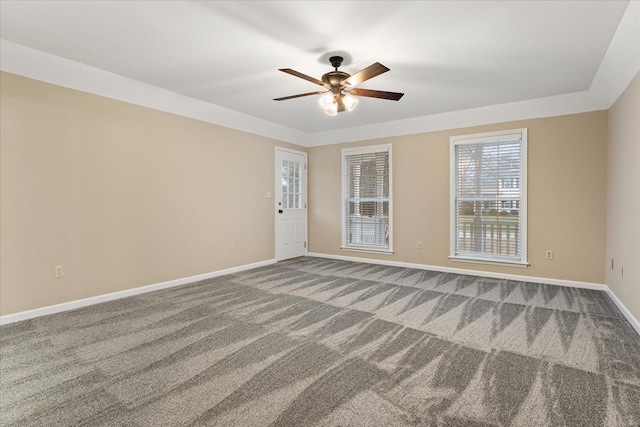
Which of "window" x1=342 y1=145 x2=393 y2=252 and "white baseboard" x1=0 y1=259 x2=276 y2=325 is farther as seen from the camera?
"window" x1=342 y1=145 x2=393 y2=252

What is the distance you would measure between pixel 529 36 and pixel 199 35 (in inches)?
114

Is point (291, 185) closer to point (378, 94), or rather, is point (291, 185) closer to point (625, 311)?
point (378, 94)

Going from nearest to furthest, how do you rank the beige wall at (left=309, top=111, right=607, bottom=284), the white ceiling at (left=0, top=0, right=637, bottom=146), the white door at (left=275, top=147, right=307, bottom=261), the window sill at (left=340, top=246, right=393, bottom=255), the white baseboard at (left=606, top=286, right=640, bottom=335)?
the white ceiling at (left=0, top=0, right=637, bottom=146)
the white baseboard at (left=606, top=286, right=640, bottom=335)
the beige wall at (left=309, top=111, right=607, bottom=284)
the window sill at (left=340, top=246, right=393, bottom=255)
the white door at (left=275, top=147, right=307, bottom=261)

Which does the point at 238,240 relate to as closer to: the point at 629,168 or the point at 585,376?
the point at 585,376

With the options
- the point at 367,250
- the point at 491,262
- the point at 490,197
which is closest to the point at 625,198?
the point at 490,197

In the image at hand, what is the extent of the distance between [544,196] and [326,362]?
13.1 ft

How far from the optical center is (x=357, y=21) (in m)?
2.48

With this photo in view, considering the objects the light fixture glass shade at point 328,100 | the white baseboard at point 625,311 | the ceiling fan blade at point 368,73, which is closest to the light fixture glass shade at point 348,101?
the light fixture glass shade at point 328,100

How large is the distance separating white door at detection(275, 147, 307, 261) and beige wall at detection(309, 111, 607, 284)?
77.4 inches

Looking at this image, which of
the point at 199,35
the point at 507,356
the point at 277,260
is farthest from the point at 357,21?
the point at 277,260

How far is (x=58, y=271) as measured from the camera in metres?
3.22

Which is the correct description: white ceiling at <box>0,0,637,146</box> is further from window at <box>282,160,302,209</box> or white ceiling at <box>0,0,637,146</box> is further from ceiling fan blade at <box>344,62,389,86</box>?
window at <box>282,160,302,209</box>

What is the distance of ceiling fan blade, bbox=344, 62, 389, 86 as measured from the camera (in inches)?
101

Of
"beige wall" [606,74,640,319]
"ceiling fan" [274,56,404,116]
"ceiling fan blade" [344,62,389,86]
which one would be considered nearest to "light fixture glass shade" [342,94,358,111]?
"ceiling fan" [274,56,404,116]
